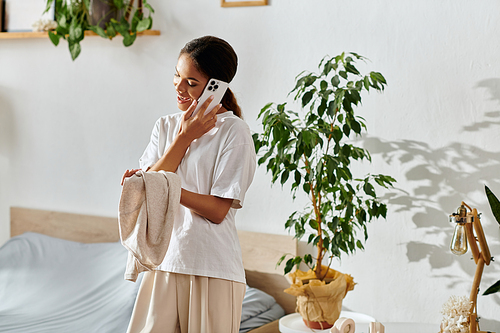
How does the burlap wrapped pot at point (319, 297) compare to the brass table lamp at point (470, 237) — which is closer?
the brass table lamp at point (470, 237)

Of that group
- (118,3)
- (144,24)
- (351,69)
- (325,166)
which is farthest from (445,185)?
(118,3)

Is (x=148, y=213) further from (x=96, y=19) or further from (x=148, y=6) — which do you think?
(x=96, y=19)

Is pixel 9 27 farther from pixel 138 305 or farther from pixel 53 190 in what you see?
pixel 138 305

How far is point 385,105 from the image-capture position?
82.4 inches

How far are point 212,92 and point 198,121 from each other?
0.08 m

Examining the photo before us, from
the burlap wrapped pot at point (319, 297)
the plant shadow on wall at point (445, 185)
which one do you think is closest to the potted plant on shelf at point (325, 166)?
the burlap wrapped pot at point (319, 297)

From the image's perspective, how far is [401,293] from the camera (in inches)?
82.0

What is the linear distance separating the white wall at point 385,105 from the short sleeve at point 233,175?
0.87m

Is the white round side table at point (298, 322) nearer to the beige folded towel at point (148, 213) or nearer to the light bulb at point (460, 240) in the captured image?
the light bulb at point (460, 240)

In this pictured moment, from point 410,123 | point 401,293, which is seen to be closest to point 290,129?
point 410,123

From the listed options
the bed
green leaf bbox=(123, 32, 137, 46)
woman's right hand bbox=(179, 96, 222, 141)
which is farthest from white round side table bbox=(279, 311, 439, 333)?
green leaf bbox=(123, 32, 137, 46)

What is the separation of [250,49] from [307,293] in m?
1.15

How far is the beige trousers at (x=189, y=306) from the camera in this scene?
1103mm

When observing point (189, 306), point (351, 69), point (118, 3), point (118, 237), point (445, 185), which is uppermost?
point (118, 3)
